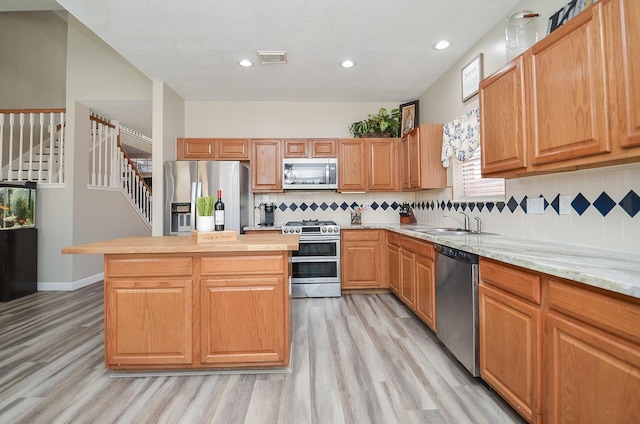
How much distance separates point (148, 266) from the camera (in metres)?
1.97

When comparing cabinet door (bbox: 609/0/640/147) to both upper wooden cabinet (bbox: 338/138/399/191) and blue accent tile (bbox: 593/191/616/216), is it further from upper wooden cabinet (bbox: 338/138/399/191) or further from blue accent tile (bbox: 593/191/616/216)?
upper wooden cabinet (bbox: 338/138/399/191)

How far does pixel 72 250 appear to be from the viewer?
1829 mm

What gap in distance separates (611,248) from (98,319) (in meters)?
4.33

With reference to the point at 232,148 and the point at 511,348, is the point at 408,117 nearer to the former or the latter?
the point at 232,148

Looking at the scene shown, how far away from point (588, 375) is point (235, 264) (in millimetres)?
1840

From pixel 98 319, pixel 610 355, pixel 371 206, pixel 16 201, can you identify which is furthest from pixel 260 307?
pixel 16 201

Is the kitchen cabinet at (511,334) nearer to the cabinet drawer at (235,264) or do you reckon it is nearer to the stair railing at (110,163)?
the cabinet drawer at (235,264)

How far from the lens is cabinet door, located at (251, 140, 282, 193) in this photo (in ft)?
14.0

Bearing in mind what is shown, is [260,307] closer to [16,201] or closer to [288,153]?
[288,153]

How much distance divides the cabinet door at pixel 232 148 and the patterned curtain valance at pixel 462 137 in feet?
8.75

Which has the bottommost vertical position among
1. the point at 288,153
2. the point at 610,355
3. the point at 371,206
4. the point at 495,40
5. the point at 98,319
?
the point at 98,319

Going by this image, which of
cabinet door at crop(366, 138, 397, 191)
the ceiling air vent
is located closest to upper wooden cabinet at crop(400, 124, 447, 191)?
cabinet door at crop(366, 138, 397, 191)

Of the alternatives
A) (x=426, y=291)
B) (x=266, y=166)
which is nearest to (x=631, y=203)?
(x=426, y=291)

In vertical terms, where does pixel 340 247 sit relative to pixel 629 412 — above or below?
above
